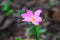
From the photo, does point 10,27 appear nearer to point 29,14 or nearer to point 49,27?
point 49,27

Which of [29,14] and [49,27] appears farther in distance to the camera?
[49,27]

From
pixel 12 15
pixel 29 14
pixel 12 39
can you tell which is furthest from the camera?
pixel 12 15

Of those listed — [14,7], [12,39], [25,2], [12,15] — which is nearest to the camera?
[12,39]

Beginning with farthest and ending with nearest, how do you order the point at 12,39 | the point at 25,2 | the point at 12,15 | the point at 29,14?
the point at 25,2, the point at 12,15, the point at 12,39, the point at 29,14

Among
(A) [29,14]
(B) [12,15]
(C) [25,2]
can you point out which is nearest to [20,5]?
(C) [25,2]

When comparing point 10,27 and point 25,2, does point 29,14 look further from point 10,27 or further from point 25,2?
point 25,2

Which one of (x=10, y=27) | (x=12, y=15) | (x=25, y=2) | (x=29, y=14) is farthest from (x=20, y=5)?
(x=29, y=14)

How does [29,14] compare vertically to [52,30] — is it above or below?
above

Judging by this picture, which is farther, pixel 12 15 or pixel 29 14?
pixel 12 15

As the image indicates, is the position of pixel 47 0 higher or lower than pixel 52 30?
higher
